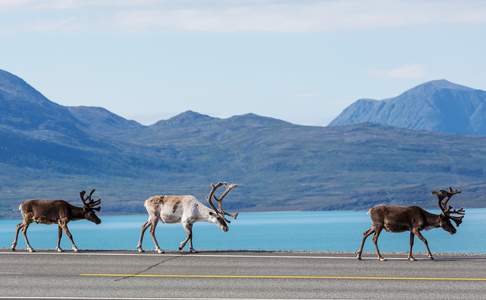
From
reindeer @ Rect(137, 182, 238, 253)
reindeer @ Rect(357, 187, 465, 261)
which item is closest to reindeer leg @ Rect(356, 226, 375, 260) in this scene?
reindeer @ Rect(357, 187, 465, 261)

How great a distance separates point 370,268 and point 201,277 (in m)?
4.34

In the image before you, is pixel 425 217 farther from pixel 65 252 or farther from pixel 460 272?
pixel 65 252

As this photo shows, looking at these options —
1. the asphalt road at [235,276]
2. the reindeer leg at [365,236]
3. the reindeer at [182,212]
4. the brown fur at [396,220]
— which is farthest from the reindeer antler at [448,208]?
the reindeer at [182,212]

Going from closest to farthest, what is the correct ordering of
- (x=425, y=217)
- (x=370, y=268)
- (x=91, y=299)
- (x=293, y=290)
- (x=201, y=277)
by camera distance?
(x=91, y=299)
(x=293, y=290)
(x=201, y=277)
(x=370, y=268)
(x=425, y=217)

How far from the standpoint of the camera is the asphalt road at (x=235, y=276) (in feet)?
67.1

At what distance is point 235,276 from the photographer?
909 inches

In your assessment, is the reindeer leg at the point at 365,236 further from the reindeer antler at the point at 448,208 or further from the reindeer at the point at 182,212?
the reindeer at the point at 182,212

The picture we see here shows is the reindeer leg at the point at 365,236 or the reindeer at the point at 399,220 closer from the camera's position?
the reindeer leg at the point at 365,236

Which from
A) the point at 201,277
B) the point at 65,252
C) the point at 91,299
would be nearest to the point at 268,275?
the point at 201,277

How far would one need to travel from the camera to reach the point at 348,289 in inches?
829

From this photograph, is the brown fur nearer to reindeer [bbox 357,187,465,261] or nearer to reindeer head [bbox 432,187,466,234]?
reindeer [bbox 357,187,465,261]

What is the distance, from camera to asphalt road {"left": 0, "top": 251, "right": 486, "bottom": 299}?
67.1 feet

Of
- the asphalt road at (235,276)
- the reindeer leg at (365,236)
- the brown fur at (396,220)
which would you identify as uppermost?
the brown fur at (396,220)

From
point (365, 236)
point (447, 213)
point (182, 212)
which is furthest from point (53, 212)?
point (447, 213)
